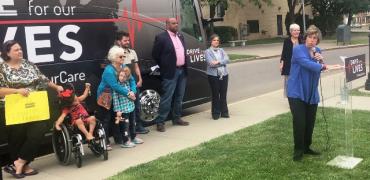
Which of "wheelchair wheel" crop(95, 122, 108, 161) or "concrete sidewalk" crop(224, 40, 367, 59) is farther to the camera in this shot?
"concrete sidewalk" crop(224, 40, 367, 59)

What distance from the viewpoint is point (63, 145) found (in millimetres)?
6145

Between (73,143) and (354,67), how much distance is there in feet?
11.8

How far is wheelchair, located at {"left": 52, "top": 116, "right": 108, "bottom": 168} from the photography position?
6016 mm

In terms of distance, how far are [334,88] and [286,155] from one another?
666cm

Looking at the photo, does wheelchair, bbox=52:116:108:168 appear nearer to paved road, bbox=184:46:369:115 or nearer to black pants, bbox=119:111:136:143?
black pants, bbox=119:111:136:143

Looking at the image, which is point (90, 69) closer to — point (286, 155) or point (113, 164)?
point (113, 164)

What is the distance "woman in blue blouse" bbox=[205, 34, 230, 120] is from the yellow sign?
13.5 ft

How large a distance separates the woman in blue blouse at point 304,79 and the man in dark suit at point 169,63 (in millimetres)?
2711

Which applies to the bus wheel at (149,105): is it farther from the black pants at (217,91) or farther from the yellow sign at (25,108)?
the yellow sign at (25,108)

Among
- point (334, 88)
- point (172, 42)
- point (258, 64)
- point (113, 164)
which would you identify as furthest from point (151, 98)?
point (258, 64)

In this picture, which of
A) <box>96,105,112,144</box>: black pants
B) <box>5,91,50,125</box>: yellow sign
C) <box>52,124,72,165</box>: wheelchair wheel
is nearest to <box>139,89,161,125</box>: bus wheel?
<box>96,105,112,144</box>: black pants

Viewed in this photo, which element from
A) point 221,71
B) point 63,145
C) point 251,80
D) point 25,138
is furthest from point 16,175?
point 251,80

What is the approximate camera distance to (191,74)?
30.5 feet

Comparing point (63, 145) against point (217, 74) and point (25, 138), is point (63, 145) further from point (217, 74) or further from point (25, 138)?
point (217, 74)
